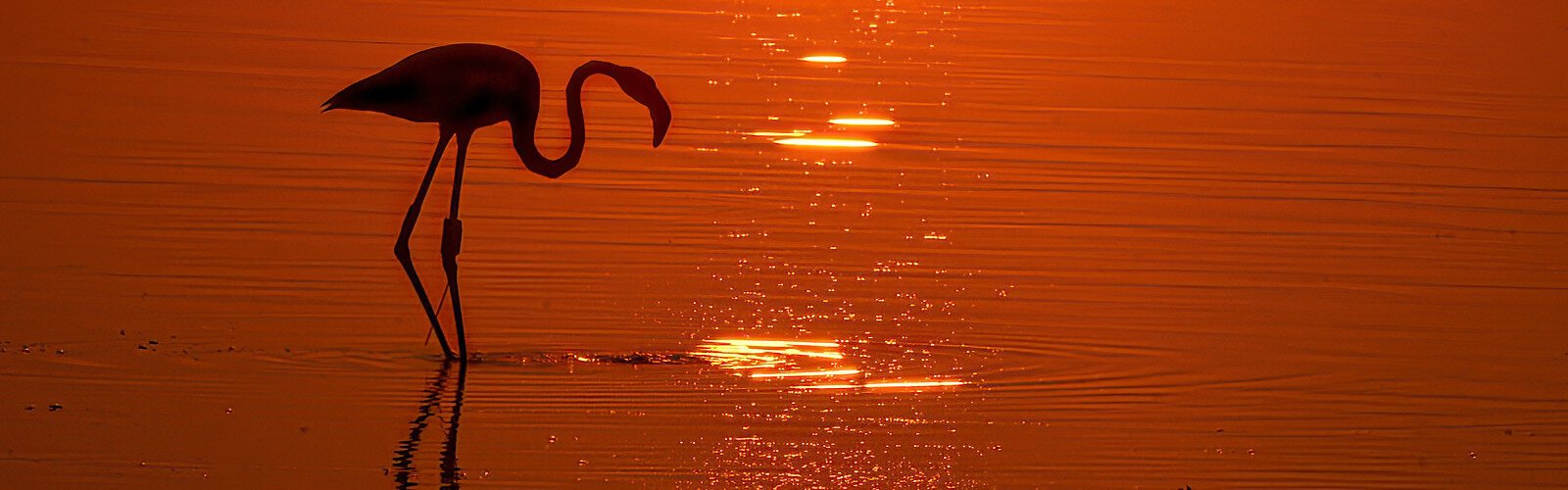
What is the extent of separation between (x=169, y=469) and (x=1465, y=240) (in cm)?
598

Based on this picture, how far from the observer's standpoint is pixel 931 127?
42.3 feet

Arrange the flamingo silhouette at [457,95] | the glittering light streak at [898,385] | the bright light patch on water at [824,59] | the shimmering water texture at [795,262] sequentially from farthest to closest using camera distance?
the bright light patch on water at [824,59], the flamingo silhouette at [457,95], the glittering light streak at [898,385], the shimmering water texture at [795,262]

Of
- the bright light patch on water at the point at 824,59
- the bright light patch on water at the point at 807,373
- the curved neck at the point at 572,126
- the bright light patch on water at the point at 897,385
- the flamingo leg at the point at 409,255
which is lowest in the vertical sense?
the bright light patch on water at the point at 897,385

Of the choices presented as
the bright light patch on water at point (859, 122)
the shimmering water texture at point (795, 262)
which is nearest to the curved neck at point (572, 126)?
the shimmering water texture at point (795, 262)

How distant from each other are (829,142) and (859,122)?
0.62 m

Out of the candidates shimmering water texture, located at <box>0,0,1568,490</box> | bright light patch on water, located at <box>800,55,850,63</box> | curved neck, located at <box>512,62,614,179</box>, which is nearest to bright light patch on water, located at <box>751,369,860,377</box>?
shimmering water texture, located at <box>0,0,1568,490</box>

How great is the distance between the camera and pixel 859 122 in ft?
43.0

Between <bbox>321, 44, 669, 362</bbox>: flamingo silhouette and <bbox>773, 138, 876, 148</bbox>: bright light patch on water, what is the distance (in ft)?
11.1

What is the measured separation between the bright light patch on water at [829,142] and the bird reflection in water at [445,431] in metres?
4.58

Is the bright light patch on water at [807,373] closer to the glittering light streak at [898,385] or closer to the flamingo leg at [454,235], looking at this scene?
the glittering light streak at [898,385]

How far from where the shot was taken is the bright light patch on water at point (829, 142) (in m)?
12.4

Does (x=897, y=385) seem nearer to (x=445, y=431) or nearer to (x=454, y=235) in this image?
(x=445, y=431)

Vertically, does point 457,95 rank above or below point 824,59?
below

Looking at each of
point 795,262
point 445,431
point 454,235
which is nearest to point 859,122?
point 795,262
